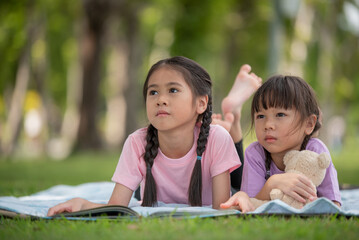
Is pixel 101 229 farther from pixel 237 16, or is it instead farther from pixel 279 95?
pixel 237 16

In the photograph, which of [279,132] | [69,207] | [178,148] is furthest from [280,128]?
[69,207]

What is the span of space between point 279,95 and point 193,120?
0.70 metres

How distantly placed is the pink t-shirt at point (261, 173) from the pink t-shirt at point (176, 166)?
119 mm

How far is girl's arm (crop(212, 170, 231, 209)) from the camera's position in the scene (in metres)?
3.62

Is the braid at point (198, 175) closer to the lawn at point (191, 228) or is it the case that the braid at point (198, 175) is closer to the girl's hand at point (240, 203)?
the girl's hand at point (240, 203)

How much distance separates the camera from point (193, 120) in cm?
384

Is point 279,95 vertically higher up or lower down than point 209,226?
higher up

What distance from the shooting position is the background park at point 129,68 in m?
2.87

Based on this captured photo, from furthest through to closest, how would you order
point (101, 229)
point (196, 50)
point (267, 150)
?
point (196, 50) → point (267, 150) → point (101, 229)

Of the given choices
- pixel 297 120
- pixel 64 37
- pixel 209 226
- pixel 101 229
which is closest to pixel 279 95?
pixel 297 120

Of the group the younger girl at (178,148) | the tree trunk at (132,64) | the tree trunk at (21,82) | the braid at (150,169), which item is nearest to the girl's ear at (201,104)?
the younger girl at (178,148)

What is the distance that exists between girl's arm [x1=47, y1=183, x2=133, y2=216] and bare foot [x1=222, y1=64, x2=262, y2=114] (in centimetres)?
165

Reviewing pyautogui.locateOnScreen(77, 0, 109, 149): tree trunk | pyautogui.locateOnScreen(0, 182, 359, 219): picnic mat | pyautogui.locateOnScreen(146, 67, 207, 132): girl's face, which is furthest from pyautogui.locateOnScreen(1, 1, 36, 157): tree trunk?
pyautogui.locateOnScreen(146, 67, 207, 132): girl's face

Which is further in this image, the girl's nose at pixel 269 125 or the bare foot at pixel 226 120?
the bare foot at pixel 226 120
